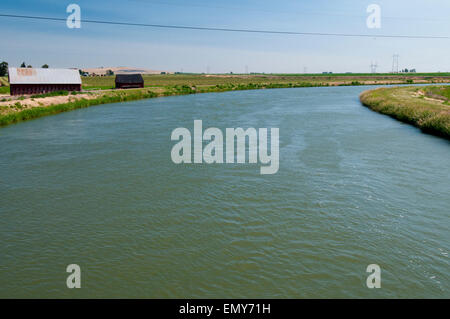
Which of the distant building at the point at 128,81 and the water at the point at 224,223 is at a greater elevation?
the distant building at the point at 128,81

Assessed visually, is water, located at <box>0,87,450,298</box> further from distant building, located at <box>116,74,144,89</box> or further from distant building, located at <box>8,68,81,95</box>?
distant building, located at <box>116,74,144,89</box>

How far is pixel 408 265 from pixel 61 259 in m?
9.12

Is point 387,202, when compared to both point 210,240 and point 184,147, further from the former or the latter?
point 184,147

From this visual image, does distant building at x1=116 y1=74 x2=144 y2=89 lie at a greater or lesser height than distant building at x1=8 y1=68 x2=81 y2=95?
greater

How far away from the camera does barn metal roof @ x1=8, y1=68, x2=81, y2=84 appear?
4988 centimetres

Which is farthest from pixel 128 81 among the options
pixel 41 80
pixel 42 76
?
pixel 41 80

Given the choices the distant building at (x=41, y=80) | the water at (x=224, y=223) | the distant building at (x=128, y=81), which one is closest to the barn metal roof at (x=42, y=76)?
the distant building at (x=41, y=80)

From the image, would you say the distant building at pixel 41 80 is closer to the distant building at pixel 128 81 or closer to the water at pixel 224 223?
the distant building at pixel 128 81

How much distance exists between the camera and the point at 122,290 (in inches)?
325

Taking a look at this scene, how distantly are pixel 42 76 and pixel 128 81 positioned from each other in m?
22.4

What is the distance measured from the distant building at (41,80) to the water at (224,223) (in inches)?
1292

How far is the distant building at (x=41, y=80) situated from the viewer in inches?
1964

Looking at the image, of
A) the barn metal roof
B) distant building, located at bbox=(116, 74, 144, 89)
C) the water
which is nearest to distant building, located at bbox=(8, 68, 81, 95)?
the barn metal roof
